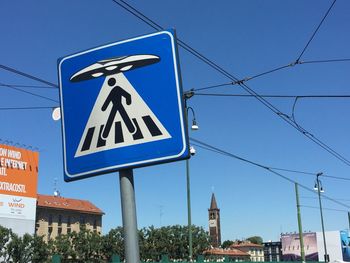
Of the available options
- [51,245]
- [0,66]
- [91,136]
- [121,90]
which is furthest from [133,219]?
[51,245]

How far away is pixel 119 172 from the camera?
9.51 feet

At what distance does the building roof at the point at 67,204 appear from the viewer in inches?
4655

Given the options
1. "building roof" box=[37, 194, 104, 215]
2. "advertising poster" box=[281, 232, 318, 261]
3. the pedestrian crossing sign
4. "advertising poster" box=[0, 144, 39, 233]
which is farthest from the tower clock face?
the pedestrian crossing sign

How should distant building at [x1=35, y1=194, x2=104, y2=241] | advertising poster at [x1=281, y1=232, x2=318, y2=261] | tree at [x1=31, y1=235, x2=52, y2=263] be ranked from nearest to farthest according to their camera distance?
tree at [x1=31, y1=235, x2=52, y2=263], distant building at [x1=35, y1=194, x2=104, y2=241], advertising poster at [x1=281, y1=232, x2=318, y2=261]

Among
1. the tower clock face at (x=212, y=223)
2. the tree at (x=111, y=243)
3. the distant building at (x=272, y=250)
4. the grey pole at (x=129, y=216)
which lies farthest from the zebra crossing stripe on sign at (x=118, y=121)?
the tower clock face at (x=212, y=223)

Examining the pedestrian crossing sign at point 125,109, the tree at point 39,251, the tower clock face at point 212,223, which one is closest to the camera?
the pedestrian crossing sign at point 125,109

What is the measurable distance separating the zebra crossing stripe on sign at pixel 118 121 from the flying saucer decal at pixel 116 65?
5cm

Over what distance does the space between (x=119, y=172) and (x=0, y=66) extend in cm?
Result: 916

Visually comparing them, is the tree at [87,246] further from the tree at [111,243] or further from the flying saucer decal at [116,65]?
the flying saucer decal at [116,65]

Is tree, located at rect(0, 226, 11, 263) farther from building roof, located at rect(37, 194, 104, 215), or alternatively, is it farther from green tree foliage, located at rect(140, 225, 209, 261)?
building roof, located at rect(37, 194, 104, 215)

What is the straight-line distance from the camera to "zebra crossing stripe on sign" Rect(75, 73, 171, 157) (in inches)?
113

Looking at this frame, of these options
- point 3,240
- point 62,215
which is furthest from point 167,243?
point 62,215

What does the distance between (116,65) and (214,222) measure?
180180 mm

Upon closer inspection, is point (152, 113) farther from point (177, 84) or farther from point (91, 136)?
point (91, 136)
